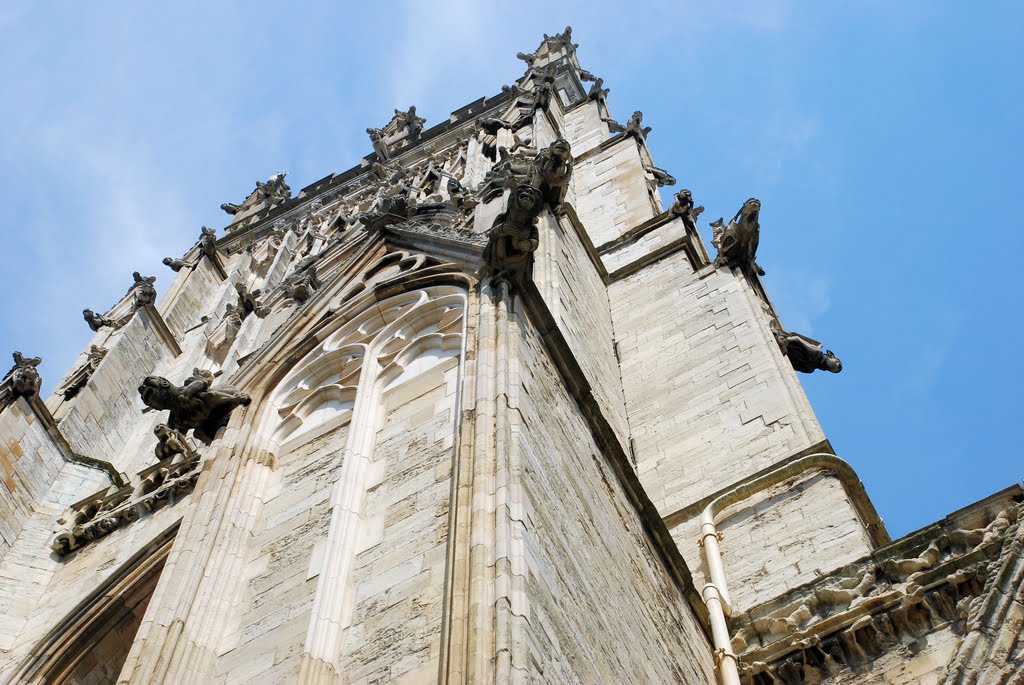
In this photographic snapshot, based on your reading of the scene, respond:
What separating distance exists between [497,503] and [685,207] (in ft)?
34.9

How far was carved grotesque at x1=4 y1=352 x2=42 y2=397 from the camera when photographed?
580 inches

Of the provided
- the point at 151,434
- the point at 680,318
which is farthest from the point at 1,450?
the point at 680,318

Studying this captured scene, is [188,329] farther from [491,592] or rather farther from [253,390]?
[491,592]

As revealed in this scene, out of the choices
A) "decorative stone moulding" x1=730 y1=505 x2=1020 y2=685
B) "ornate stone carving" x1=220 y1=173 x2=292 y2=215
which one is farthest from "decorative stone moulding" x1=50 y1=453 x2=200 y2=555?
"ornate stone carving" x1=220 y1=173 x2=292 y2=215

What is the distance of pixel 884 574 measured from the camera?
8602 mm

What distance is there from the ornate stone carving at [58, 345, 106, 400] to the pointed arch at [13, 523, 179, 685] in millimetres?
6046

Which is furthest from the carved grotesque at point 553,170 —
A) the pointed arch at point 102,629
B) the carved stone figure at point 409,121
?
the carved stone figure at point 409,121

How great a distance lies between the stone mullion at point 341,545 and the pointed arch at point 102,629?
330 centimetres

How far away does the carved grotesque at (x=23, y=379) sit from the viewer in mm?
14734

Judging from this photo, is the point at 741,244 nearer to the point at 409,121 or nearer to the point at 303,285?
the point at 303,285

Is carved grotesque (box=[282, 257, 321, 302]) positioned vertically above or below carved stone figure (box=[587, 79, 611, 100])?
below

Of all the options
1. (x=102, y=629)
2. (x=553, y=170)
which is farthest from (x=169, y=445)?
(x=553, y=170)

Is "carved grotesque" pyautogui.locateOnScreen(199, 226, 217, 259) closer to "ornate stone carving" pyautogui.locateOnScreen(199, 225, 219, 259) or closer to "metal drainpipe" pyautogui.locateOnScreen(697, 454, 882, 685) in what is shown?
"ornate stone carving" pyautogui.locateOnScreen(199, 225, 219, 259)

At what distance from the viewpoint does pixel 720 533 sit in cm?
1012
